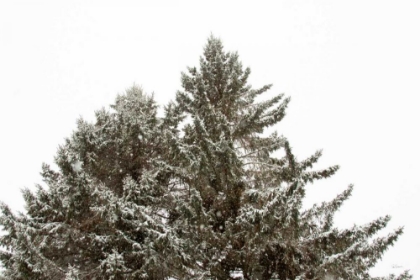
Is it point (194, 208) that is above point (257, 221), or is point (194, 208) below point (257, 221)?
above

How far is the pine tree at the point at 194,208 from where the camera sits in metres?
6.60

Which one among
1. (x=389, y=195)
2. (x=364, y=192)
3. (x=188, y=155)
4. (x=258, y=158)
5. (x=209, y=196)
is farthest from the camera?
(x=364, y=192)

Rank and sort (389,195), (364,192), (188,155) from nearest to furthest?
(188,155) → (389,195) → (364,192)

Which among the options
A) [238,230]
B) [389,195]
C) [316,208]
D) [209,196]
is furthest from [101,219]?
[389,195]

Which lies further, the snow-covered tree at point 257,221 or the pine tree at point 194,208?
the pine tree at point 194,208

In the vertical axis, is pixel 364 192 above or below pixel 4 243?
above

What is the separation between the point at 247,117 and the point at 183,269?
425cm

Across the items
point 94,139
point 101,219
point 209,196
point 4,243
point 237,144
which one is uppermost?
point 237,144

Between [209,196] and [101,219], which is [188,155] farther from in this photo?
[101,219]

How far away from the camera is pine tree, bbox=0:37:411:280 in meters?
6.60

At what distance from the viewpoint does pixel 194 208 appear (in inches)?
267

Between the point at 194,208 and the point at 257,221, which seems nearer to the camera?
the point at 257,221

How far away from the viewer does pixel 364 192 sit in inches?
5369

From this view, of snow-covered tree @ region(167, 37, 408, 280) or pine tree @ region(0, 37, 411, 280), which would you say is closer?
snow-covered tree @ region(167, 37, 408, 280)
